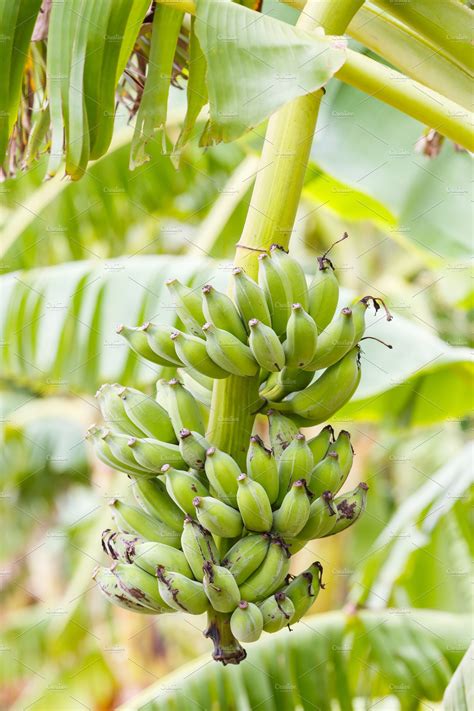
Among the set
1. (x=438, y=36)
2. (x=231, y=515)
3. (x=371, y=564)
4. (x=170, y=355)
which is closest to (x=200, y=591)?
(x=231, y=515)

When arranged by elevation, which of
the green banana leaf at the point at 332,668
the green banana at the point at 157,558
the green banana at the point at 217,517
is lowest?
the green banana leaf at the point at 332,668

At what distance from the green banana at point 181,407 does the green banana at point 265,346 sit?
0.24 feet

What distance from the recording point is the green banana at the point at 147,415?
62 centimetres

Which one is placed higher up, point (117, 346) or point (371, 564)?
point (117, 346)

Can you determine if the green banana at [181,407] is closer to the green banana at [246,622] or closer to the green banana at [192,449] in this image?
the green banana at [192,449]

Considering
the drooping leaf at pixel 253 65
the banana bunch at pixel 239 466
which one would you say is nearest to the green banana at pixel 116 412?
the banana bunch at pixel 239 466

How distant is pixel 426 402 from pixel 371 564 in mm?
303

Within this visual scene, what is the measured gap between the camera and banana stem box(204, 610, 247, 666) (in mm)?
579

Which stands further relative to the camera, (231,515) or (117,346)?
(117,346)

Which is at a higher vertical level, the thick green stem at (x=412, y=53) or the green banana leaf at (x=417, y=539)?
the thick green stem at (x=412, y=53)

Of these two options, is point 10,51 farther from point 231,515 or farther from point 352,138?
point 352,138

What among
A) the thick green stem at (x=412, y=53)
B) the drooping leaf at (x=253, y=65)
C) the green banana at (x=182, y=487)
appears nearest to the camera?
the drooping leaf at (x=253, y=65)

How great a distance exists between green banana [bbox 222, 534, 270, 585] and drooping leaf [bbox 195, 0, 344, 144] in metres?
0.28

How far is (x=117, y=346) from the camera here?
124 cm
